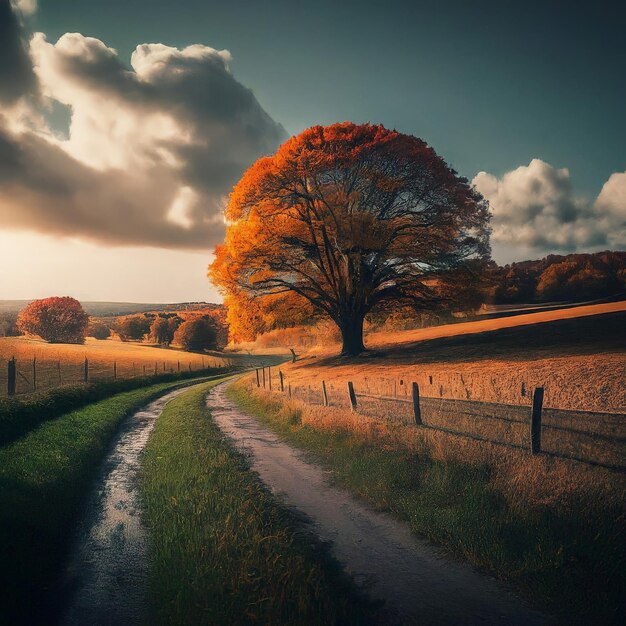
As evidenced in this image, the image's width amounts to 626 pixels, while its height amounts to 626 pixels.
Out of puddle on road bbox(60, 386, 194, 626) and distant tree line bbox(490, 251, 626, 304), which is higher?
distant tree line bbox(490, 251, 626, 304)

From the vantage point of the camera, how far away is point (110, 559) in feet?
22.6

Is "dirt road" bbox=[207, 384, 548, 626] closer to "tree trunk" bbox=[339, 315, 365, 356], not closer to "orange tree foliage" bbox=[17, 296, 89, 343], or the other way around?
"tree trunk" bbox=[339, 315, 365, 356]

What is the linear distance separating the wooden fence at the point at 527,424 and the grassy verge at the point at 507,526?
194 cm

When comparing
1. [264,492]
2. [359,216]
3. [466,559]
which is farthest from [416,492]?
[359,216]

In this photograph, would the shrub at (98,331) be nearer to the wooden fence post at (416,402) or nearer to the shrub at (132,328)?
the shrub at (132,328)

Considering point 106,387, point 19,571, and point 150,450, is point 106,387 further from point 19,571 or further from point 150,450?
point 19,571

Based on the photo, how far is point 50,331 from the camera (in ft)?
Result: 285

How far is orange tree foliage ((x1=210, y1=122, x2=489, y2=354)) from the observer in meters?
26.7

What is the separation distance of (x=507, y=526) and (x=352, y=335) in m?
23.9

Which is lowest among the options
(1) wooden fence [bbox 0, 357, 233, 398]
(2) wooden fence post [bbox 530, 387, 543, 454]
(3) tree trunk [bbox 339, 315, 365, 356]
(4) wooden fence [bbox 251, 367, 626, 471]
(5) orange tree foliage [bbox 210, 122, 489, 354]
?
(1) wooden fence [bbox 0, 357, 233, 398]

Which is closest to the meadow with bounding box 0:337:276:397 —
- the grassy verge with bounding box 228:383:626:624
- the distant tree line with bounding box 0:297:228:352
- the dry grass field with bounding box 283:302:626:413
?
the dry grass field with bounding box 283:302:626:413

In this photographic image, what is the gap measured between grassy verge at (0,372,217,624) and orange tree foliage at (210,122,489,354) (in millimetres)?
16491

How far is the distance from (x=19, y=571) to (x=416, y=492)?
7.19 m

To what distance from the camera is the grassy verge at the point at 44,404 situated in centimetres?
1497
